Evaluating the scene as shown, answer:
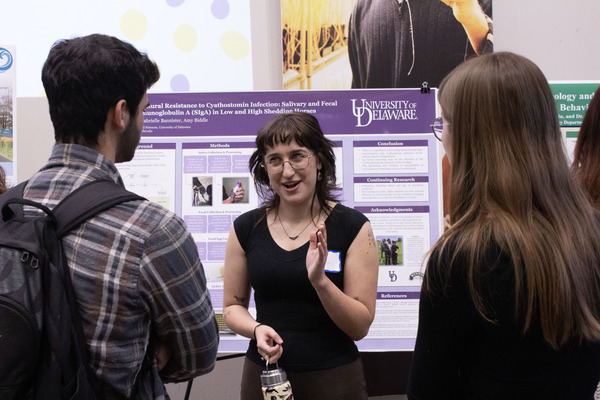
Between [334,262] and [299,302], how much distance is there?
163mm

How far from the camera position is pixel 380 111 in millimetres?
2480

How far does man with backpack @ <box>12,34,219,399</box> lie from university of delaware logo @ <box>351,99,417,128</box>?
59.8 inches

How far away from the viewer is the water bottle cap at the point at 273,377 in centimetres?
143

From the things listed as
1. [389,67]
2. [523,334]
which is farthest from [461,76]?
[389,67]

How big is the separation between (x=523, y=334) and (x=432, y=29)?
2.39 metres

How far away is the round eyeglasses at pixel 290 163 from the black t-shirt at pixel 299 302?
8.3 inches

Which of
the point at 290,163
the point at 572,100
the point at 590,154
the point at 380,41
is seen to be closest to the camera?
the point at 590,154

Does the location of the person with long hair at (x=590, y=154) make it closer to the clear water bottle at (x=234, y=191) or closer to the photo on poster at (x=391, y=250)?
the photo on poster at (x=391, y=250)

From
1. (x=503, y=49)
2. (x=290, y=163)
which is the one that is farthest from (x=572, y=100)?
(x=290, y=163)

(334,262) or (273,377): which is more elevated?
(334,262)

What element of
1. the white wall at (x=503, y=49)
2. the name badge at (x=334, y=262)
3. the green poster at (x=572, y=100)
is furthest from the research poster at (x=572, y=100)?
the name badge at (x=334, y=262)

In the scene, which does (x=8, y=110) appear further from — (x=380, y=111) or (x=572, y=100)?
(x=572, y=100)

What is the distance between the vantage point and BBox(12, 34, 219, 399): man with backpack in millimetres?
912

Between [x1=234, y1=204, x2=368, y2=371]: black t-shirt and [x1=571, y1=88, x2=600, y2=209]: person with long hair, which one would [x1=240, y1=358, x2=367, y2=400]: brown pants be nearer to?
[x1=234, y1=204, x2=368, y2=371]: black t-shirt
